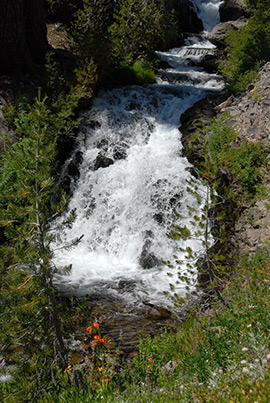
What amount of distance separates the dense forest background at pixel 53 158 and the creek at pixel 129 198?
2.62 ft

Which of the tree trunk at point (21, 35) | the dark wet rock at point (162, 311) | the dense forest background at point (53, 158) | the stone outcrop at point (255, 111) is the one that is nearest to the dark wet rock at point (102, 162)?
the dense forest background at point (53, 158)

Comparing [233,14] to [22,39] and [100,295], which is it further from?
[100,295]

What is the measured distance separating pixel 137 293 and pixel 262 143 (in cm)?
395

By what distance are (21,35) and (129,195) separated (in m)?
6.23

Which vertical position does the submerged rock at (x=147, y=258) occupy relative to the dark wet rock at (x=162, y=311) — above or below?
below

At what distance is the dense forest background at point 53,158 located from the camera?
2.96m

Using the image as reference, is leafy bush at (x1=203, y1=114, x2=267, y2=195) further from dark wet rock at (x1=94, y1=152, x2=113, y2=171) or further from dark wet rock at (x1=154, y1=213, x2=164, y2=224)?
dark wet rock at (x1=94, y1=152, x2=113, y2=171)

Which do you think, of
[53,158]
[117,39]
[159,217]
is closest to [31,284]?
[53,158]

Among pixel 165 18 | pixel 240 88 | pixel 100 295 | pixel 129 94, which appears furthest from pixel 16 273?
pixel 165 18

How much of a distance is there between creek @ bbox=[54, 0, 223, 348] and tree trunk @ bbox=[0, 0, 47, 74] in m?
2.63

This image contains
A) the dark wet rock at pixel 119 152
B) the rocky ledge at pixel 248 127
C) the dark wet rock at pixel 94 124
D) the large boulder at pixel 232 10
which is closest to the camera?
the rocky ledge at pixel 248 127

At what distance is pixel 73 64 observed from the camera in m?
12.2

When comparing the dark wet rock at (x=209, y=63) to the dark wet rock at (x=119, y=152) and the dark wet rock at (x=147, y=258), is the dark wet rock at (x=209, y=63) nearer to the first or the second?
the dark wet rock at (x=119, y=152)

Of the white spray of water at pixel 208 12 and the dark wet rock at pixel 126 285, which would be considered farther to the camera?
the white spray of water at pixel 208 12
